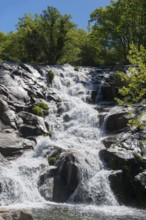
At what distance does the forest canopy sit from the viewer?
164 feet

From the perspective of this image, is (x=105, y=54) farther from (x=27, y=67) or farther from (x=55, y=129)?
(x=55, y=129)

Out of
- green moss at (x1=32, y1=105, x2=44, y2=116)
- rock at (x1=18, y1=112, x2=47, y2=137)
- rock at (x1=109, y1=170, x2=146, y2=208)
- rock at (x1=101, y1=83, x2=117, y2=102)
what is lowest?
rock at (x1=109, y1=170, x2=146, y2=208)

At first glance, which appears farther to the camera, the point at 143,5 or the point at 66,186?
the point at 143,5

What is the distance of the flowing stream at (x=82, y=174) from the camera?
17944 mm

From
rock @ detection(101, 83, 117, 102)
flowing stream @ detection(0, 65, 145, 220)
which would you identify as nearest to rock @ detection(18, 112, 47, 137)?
flowing stream @ detection(0, 65, 145, 220)

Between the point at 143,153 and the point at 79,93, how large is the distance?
15.0 meters

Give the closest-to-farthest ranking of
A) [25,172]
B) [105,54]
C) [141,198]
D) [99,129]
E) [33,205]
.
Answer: [33,205] → [141,198] → [25,172] → [99,129] → [105,54]

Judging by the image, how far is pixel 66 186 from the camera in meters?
20.9

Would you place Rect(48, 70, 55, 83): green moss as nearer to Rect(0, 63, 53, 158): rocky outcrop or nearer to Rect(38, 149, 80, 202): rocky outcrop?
Rect(0, 63, 53, 158): rocky outcrop

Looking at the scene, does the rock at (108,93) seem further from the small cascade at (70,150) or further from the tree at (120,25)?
the tree at (120,25)

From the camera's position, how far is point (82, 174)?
69.8 ft

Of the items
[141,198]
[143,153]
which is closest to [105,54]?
[143,153]

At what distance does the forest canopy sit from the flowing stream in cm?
1911

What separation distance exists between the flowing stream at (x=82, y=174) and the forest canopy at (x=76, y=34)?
1911 centimetres
